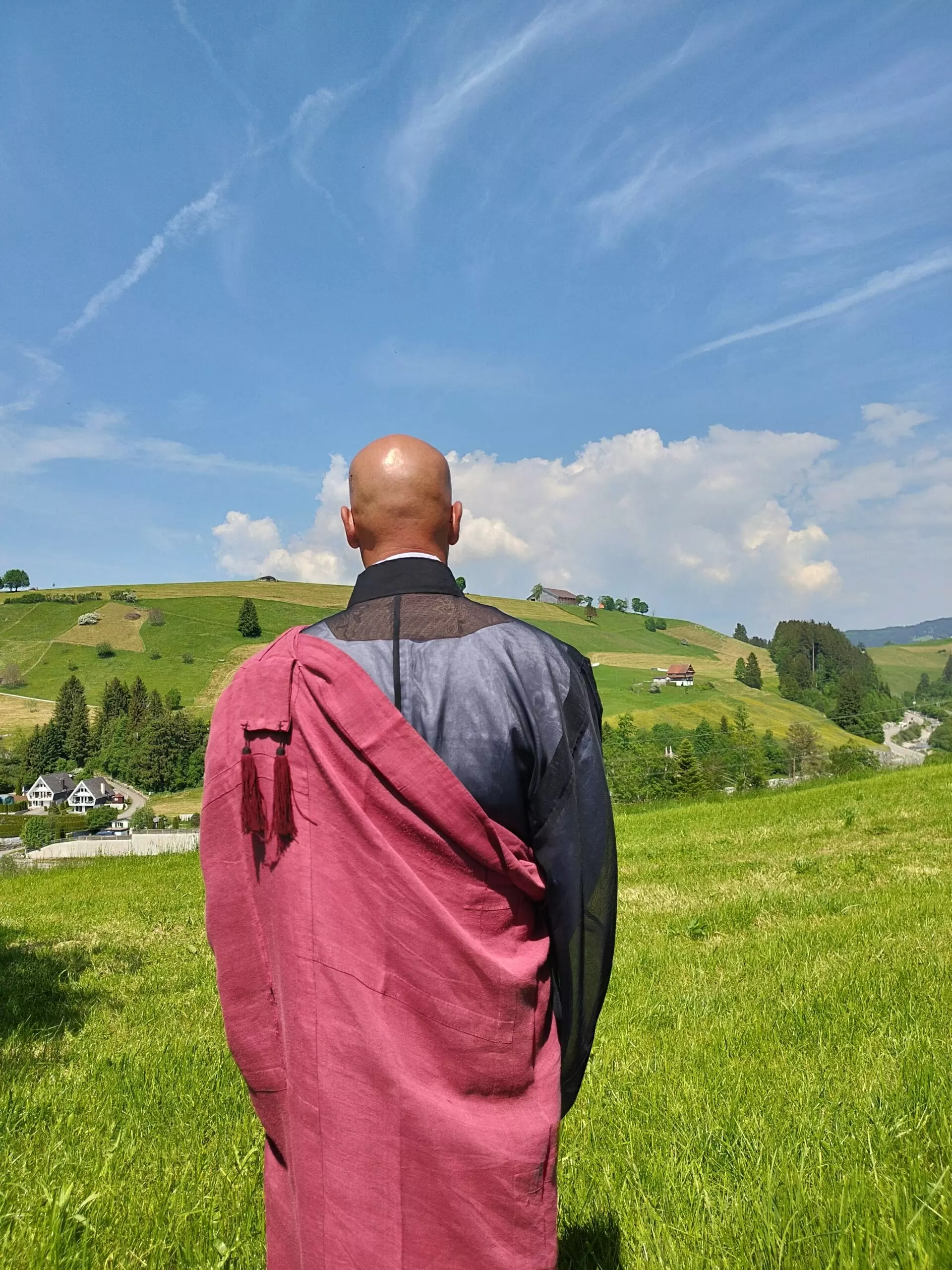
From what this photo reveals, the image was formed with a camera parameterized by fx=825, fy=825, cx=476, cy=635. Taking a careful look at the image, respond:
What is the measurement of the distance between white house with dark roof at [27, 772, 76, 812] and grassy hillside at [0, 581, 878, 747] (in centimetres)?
806

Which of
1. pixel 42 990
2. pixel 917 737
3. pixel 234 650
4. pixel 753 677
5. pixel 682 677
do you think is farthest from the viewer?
pixel 917 737

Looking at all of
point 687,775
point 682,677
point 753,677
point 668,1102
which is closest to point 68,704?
point 682,677

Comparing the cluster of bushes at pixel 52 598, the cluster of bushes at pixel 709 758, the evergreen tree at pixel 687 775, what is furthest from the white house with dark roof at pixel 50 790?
the evergreen tree at pixel 687 775

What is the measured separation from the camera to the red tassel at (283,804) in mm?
1976

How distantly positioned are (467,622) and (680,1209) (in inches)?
99.5

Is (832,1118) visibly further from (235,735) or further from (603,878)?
(235,735)

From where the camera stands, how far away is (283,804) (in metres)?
1.98

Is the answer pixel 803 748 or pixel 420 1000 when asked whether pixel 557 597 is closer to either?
pixel 803 748

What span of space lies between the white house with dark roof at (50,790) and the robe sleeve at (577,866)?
98.9 metres

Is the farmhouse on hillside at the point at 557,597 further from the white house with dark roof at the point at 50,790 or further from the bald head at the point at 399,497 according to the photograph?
the bald head at the point at 399,497

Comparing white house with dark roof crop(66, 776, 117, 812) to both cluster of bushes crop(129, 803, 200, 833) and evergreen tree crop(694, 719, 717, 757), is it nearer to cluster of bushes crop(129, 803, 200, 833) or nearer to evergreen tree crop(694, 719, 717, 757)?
cluster of bushes crop(129, 803, 200, 833)

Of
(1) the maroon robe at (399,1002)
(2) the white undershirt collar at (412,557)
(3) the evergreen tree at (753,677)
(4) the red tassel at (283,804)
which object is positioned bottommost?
(3) the evergreen tree at (753,677)

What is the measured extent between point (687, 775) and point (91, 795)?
67692 millimetres
